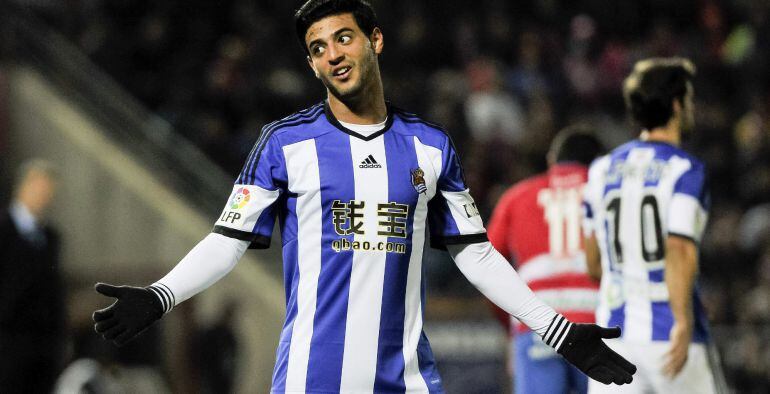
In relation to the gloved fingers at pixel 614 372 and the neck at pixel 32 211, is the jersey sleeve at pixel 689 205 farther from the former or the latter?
the neck at pixel 32 211

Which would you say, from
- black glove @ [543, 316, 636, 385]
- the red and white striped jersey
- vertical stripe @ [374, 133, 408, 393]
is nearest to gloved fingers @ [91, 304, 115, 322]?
vertical stripe @ [374, 133, 408, 393]

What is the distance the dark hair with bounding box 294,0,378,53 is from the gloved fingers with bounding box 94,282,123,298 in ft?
3.48

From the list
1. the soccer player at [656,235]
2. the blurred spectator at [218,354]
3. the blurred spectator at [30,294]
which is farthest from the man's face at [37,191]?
the soccer player at [656,235]

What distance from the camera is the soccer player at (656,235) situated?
18.5ft

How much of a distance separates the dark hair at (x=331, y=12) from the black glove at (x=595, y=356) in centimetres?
125

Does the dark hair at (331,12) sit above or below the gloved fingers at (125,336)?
above

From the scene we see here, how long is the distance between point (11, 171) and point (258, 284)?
271cm

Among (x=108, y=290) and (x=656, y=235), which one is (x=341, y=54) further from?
(x=656, y=235)

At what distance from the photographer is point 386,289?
13.5 ft

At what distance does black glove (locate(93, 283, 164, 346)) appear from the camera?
387 centimetres

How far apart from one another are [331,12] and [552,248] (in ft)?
10.7

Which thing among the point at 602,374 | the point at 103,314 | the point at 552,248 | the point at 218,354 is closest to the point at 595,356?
the point at 602,374

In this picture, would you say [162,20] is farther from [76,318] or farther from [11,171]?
[76,318]

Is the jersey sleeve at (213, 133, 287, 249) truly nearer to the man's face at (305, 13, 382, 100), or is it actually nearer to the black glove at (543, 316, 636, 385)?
the man's face at (305, 13, 382, 100)
